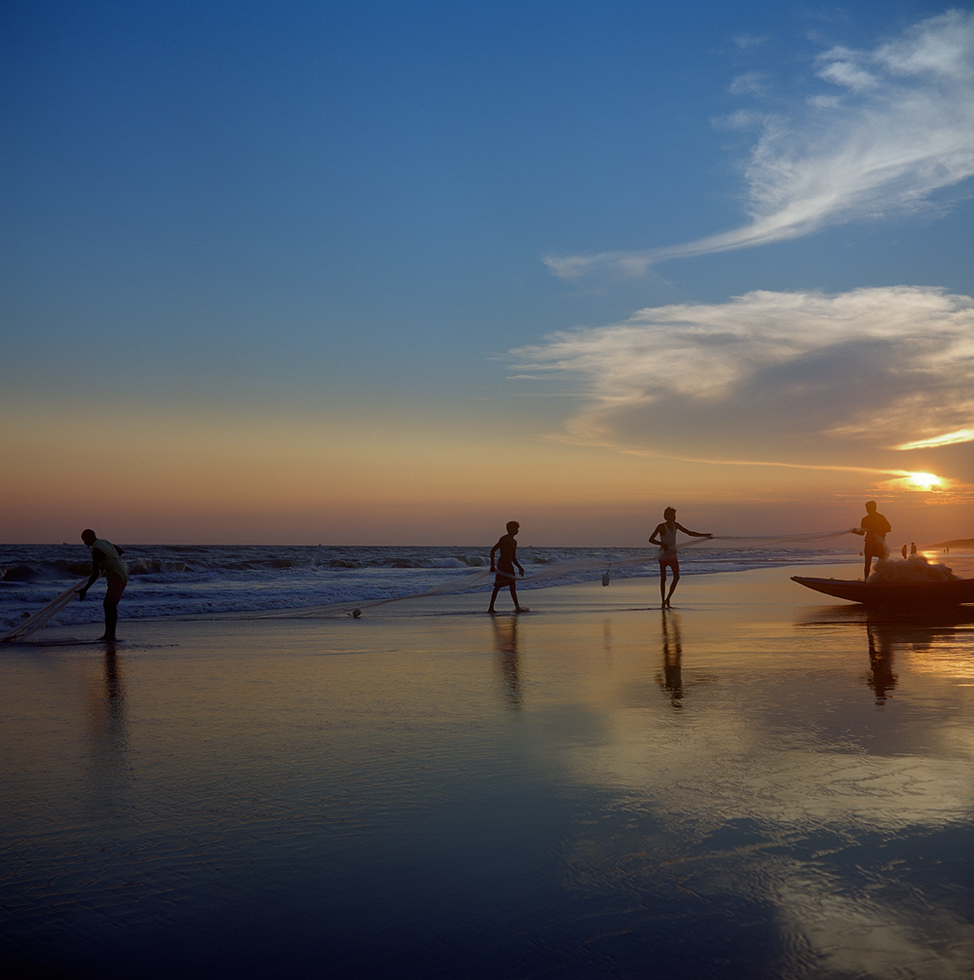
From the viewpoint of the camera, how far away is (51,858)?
3.74 m

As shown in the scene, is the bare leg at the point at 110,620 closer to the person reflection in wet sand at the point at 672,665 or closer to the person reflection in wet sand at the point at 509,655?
the person reflection in wet sand at the point at 509,655

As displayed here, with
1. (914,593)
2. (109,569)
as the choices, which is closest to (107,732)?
(109,569)

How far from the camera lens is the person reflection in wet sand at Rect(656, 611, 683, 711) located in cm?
744

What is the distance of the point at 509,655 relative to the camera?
1043 cm

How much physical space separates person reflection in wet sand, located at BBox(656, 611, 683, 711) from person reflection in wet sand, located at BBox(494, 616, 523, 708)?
53.2 inches

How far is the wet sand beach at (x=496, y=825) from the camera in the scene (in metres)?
2.85

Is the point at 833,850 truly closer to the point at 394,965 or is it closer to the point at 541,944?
the point at 541,944

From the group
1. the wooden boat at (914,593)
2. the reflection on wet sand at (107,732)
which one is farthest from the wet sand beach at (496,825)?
the wooden boat at (914,593)

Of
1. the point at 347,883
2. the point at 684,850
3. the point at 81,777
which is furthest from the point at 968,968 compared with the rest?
the point at 81,777

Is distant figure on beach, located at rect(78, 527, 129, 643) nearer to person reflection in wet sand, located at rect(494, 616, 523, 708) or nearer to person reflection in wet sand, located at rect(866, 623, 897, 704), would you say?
person reflection in wet sand, located at rect(494, 616, 523, 708)

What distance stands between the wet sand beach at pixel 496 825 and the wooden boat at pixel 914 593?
726cm

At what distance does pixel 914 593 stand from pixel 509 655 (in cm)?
927

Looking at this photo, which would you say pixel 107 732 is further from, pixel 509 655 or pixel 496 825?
pixel 509 655

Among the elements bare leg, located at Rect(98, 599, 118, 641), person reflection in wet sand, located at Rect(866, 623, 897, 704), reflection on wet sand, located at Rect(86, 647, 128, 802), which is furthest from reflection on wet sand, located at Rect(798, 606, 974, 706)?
bare leg, located at Rect(98, 599, 118, 641)
